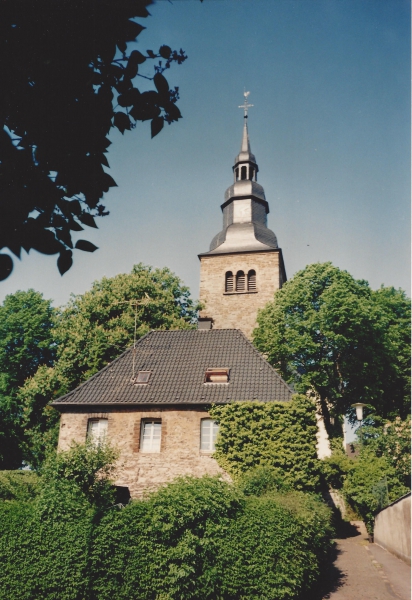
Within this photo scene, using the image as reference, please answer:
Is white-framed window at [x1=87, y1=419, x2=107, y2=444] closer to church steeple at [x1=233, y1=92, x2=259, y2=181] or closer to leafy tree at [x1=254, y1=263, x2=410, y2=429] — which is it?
leafy tree at [x1=254, y1=263, x2=410, y2=429]

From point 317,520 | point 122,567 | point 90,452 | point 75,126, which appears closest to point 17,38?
point 75,126

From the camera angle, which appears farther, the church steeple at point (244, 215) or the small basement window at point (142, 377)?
the church steeple at point (244, 215)

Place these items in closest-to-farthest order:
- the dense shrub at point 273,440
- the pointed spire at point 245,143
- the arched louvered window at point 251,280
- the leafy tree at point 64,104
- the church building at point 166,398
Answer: the leafy tree at point 64,104
the dense shrub at point 273,440
the church building at point 166,398
the arched louvered window at point 251,280
the pointed spire at point 245,143

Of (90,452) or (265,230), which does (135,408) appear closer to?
(90,452)

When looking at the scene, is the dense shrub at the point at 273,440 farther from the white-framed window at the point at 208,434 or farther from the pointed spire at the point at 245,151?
the pointed spire at the point at 245,151

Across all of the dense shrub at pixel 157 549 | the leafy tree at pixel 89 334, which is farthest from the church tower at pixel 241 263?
the dense shrub at pixel 157 549

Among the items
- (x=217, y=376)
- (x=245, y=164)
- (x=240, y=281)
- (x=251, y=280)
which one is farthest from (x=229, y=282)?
(x=217, y=376)

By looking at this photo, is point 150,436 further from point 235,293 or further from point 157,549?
point 235,293

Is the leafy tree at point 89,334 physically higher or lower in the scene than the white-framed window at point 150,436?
higher

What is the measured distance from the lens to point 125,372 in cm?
1956

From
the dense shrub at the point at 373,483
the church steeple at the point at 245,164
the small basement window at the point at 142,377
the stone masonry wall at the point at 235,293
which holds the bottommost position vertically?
the dense shrub at the point at 373,483

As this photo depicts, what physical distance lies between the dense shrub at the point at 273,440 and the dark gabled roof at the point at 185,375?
2.57 ft

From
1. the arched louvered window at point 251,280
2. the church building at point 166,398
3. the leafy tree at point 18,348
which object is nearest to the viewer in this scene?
the church building at point 166,398

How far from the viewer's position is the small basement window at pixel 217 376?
60.1 feet
